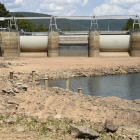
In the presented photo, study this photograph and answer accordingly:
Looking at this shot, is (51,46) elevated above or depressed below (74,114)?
above

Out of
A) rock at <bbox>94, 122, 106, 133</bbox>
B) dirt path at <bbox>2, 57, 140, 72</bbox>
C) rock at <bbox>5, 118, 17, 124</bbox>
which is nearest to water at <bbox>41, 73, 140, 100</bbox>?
dirt path at <bbox>2, 57, 140, 72</bbox>

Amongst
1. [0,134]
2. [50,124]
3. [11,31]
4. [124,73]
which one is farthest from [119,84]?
[11,31]

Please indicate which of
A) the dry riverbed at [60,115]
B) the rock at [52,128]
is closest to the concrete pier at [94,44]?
the dry riverbed at [60,115]

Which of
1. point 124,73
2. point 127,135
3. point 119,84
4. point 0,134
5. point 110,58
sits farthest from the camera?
point 110,58

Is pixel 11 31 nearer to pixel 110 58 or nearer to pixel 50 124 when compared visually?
pixel 110 58

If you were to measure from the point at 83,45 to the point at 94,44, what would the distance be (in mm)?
2032

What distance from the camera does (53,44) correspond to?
176ft

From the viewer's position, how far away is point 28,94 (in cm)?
1836

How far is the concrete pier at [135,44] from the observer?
5238 cm

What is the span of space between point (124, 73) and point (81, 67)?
17.0ft

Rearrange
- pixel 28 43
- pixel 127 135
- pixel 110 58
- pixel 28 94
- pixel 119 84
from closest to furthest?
pixel 127 135 → pixel 28 94 → pixel 119 84 → pixel 110 58 → pixel 28 43

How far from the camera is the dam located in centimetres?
5309

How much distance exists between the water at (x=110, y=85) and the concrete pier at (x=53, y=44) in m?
16.1

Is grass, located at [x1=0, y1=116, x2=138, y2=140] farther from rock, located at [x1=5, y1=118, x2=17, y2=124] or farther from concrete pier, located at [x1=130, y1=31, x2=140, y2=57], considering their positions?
concrete pier, located at [x1=130, y1=31, x2=140, y2=57]
